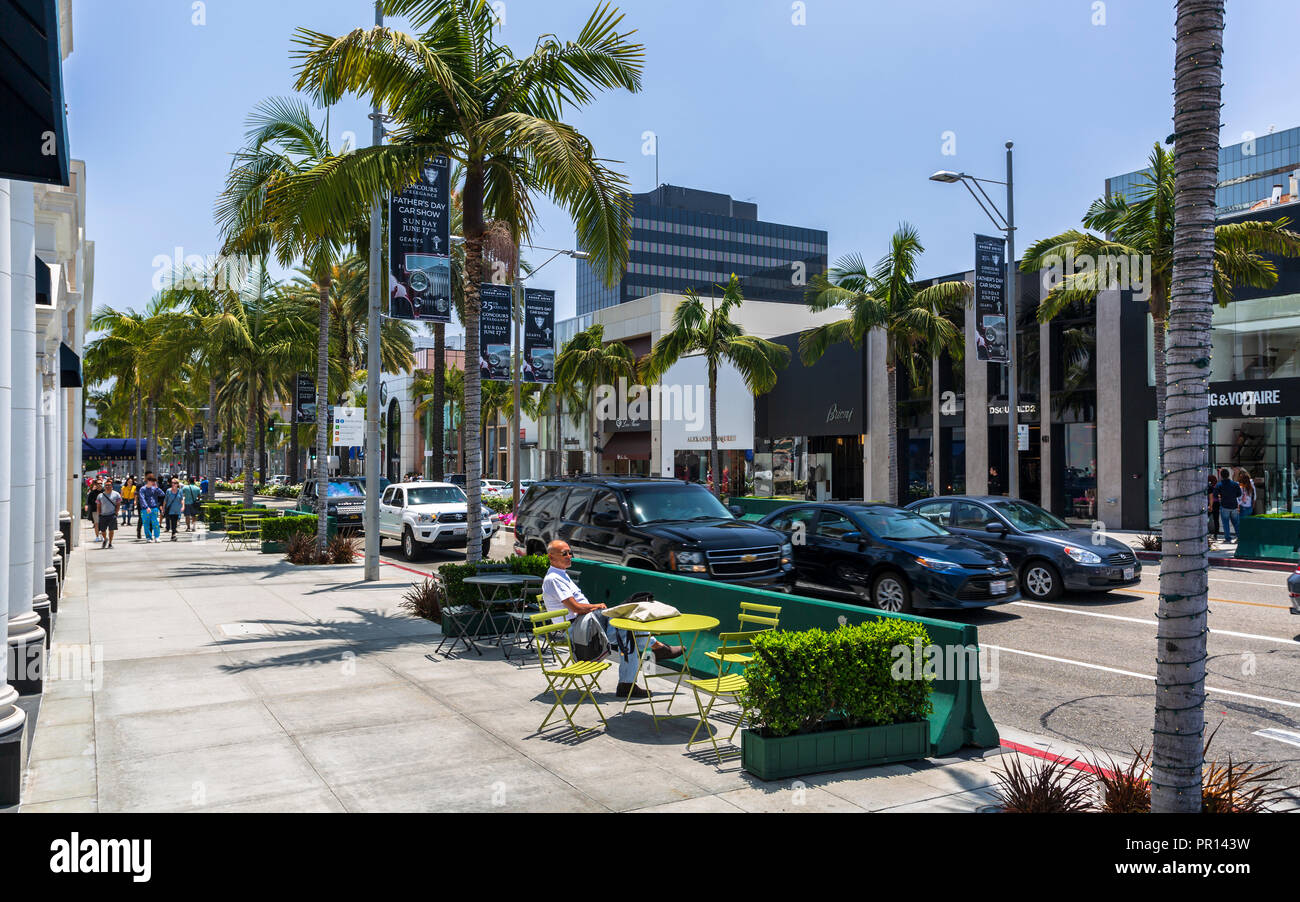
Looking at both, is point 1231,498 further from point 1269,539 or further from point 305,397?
point 305,397

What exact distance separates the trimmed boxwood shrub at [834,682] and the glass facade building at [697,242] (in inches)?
4341

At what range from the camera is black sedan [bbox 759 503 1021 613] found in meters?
11.9

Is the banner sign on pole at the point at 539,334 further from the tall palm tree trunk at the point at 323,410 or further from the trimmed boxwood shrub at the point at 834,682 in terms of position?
the trimmed boxwood shrub at the point at 834,682

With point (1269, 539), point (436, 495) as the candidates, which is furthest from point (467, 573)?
point (1269, 539)

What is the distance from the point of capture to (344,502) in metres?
27.8

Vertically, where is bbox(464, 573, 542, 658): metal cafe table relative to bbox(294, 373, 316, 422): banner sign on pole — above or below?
below

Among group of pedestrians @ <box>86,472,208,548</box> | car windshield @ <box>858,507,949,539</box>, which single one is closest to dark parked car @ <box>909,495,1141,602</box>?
car windshield @ <box>858,507,949,539</box>

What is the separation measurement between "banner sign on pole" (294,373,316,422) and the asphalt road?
A: 25.8 m

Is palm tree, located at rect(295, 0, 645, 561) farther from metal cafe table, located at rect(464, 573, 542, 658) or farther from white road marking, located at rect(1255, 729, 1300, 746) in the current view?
white road marking, located at rect(1255, 729, 1300, 746)

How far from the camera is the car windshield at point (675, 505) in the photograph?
43.2 ft

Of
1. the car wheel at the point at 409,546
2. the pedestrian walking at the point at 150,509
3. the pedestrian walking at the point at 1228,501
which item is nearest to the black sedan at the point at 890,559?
the car wheel at the point at 409,546

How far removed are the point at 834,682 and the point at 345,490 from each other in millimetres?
24956
